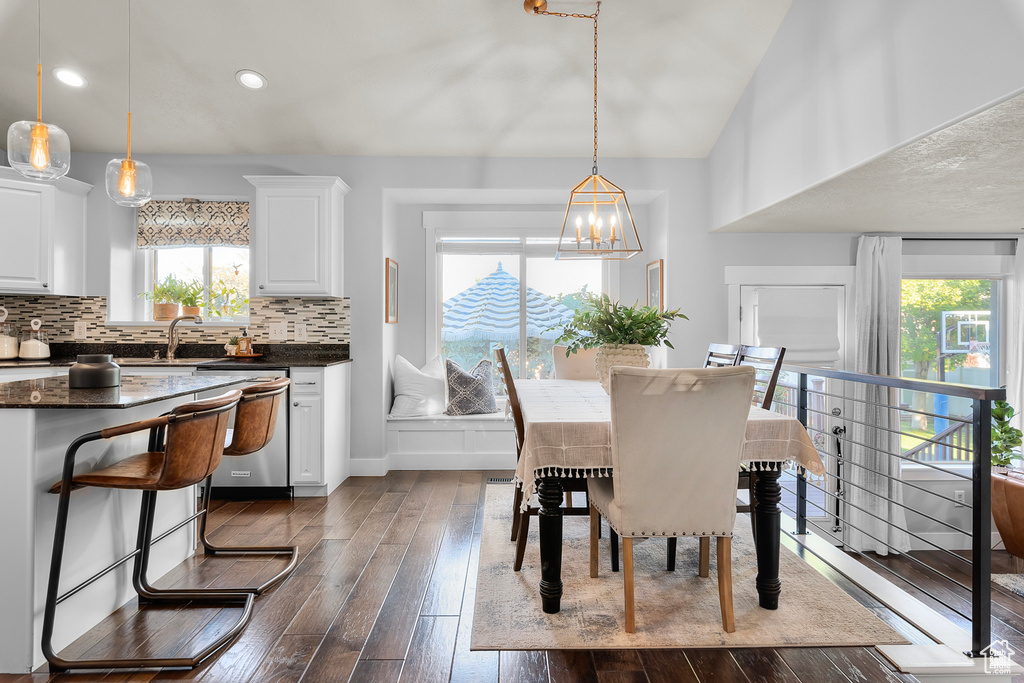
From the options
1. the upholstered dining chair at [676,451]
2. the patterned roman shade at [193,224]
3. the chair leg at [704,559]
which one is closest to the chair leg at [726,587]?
the upholstered dining chair at [676,451]

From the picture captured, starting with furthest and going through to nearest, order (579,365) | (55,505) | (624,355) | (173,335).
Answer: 1. (173,335)
2. (579,365)
3. (624,355)
4. (55,505)

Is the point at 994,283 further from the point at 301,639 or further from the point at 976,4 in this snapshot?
the point at 301,639

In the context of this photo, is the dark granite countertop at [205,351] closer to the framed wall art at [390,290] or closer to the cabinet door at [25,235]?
the framed wall art at [390,290]

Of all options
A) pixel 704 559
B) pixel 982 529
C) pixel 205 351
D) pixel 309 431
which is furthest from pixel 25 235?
pixel 982 529

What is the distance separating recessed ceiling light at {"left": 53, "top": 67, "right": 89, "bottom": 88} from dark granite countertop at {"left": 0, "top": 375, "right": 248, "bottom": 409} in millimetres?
2202

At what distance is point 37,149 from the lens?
208cm

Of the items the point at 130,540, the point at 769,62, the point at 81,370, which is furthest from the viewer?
the point at 769,62

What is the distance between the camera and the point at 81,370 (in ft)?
7.53

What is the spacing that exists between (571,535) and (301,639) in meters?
1.56

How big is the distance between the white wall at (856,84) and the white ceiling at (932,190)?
87 millimetres

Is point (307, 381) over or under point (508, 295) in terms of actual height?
under

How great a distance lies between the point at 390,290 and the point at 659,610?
323cm

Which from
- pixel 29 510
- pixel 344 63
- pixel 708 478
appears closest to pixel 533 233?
pixel 344 63

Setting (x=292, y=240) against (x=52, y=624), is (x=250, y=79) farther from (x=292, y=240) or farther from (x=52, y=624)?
(x=52, y=624)
